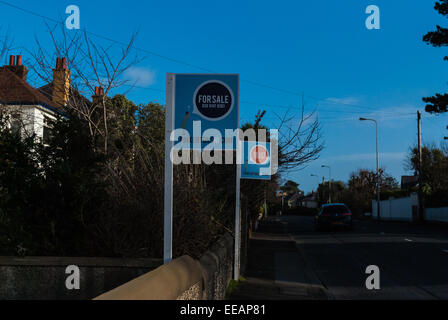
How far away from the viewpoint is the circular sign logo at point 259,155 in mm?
9329

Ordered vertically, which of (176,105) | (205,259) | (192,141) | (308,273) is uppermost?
(176,105)

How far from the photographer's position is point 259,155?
30.9 ft

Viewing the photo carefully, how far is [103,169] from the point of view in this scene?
6.81m

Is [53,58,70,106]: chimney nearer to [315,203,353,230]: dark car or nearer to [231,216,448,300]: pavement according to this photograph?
[231,216,448,300]: pavement

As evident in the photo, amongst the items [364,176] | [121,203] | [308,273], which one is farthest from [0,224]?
[364,176]

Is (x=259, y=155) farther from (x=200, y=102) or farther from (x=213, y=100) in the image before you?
(x=200, y=102)

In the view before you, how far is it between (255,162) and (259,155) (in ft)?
0.66

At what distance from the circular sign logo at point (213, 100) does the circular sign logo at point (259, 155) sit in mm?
3654

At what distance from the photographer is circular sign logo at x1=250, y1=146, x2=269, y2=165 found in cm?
933

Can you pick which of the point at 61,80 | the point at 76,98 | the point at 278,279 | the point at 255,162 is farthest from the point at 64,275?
the point at 278,279

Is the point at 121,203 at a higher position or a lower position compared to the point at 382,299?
higher

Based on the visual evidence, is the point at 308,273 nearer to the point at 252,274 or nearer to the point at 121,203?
the point at 252,274

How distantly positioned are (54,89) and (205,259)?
16.5 feet

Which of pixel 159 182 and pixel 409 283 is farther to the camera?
pixel 409 283
